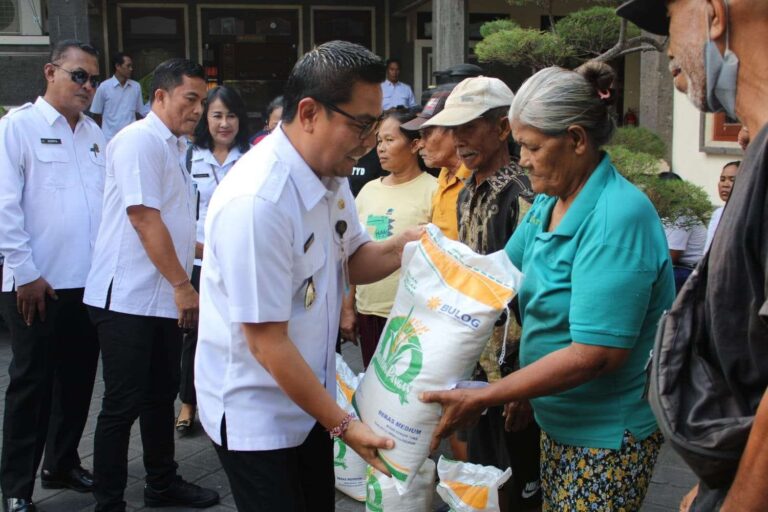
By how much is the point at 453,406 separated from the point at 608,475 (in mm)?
515

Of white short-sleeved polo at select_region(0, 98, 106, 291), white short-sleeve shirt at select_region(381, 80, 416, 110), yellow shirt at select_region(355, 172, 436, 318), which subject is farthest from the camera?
white short-sleeve shirt at select_region(381, 80, 416, 110)

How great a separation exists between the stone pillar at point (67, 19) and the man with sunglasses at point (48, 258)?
7.53 metres

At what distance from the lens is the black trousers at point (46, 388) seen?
12.2ft

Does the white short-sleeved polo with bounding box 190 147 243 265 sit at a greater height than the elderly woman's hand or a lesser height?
greater

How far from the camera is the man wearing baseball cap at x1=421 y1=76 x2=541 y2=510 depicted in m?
3.02

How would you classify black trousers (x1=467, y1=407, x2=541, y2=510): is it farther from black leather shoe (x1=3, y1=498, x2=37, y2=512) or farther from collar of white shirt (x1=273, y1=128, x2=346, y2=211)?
black leather shoe (x1=3, y1=498, x2=37, y2=512)

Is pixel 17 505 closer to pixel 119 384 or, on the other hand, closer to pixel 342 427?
pixel 119 384

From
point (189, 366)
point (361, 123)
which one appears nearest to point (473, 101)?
point (361, 123)

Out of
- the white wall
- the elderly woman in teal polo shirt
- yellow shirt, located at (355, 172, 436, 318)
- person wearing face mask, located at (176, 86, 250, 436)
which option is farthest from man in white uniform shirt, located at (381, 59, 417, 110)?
the elderly woman in teal polo shirt

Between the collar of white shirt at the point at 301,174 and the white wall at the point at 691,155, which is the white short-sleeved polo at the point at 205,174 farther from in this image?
the white wall at the point at 691,155

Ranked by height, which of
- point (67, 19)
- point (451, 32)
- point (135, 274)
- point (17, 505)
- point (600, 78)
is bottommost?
point (17, 505)

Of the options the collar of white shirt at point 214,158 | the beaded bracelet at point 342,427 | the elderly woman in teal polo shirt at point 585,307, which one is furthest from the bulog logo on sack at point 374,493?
the collar of white shirt at point 214,158

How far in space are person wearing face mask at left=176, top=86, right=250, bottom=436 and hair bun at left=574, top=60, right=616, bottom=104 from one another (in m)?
3.03

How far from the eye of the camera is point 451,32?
9.27 meters
